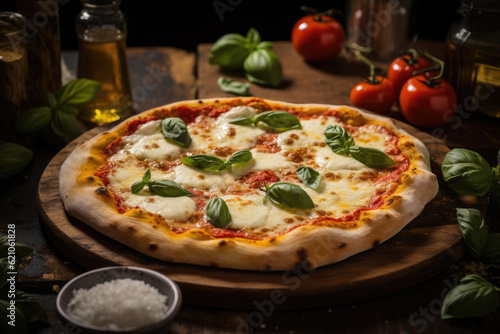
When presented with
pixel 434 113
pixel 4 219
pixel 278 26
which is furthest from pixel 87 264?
pixel 278 26

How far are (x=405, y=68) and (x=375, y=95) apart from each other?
0.39 metres

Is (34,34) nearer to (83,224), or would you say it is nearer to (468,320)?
(83,224)

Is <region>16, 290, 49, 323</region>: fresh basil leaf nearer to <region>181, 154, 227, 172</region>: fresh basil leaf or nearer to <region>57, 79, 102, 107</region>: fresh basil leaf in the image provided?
<region>181, 154, 227, 172</region>: fresh basil leaf

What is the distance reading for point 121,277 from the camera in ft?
7.21

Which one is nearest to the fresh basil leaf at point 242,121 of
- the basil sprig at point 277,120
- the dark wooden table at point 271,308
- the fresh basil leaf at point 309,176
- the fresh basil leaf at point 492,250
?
the basil sprig at point 277,120

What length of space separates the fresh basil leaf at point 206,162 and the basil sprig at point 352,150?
1.89ft

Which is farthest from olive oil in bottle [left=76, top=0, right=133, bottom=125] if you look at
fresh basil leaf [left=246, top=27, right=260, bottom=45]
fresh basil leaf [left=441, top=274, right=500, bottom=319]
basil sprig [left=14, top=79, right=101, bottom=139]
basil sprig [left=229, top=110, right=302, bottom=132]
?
fresh basil leaf [left=441, top=274, right=500, bottom=319]

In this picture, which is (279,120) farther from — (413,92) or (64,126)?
(64,126)

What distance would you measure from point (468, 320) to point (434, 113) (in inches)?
66.9

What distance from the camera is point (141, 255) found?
98.6 inches

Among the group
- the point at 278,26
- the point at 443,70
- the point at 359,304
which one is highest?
the point at 443,70

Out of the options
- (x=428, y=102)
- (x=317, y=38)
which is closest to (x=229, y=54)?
(x=317, y=38)

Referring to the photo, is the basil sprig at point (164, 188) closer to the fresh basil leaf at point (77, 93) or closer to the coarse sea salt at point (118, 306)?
the coarse sea salt at point (118, 306)

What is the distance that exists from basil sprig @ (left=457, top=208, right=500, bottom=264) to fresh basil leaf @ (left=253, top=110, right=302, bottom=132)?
1.13 meters
